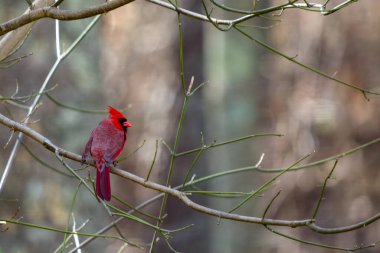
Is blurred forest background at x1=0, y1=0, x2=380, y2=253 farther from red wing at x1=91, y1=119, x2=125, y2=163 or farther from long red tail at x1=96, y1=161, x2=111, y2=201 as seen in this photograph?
long red tail at x1=96, y1=161, x2=111, y2=201

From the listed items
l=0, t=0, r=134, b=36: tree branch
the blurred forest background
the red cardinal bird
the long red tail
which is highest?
the blurred forest background

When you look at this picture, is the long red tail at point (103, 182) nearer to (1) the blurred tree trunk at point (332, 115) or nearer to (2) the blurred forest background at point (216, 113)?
(2) the blurred forest background at point (216, 113)

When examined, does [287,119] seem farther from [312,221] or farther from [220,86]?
[312,221]

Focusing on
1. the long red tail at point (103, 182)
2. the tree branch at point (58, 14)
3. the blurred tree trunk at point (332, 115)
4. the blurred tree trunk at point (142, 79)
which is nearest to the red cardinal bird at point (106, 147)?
the long red tail at point (103, 182)

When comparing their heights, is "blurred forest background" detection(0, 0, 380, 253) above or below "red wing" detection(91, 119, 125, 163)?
above

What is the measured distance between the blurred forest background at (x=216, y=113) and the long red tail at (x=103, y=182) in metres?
1.83

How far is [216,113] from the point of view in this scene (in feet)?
21.2

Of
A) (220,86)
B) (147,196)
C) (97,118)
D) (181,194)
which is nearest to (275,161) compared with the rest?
A: (147,196)

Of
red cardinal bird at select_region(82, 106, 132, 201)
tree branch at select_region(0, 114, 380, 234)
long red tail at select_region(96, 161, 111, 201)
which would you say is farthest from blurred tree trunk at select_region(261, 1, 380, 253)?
tree branch at select_region(0, 114, 380, 234)

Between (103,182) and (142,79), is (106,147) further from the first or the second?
(142,79)

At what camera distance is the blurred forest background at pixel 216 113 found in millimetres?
5199

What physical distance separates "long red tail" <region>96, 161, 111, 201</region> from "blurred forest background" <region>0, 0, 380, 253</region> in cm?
183

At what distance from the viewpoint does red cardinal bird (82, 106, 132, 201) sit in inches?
119

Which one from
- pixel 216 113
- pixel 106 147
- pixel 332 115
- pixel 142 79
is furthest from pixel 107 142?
pixel 142 79
